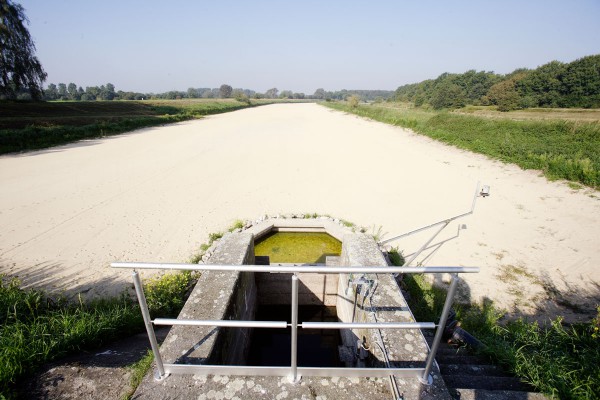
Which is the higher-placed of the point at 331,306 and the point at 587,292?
the point at 587,292

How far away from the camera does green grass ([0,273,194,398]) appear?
2562mm

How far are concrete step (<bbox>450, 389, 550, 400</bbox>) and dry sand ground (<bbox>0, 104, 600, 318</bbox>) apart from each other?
11.9 ft

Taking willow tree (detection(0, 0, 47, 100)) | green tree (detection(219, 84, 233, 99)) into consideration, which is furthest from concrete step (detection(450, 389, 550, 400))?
green tree (detection(219, 84, 233, 99))

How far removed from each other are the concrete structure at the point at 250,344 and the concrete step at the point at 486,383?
40cm

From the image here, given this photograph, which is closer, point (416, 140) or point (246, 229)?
point (246, 229)

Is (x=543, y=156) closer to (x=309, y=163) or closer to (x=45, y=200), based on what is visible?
(x=309, y=163)

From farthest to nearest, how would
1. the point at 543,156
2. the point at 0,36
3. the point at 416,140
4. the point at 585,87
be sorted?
the point at 585,87 < the point at 0,36 < the point at 416,140 < the point at 543,156

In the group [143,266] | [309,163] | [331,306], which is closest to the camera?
[143,266]

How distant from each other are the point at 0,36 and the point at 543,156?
42317 millimetres

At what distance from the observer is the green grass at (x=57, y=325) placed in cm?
256

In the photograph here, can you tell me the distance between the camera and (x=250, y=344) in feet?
16.7

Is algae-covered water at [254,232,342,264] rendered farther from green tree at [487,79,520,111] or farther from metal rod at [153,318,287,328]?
green tree at [487,79,520,111]

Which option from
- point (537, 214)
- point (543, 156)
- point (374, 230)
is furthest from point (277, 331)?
point (543, 156)

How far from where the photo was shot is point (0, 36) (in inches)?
987
